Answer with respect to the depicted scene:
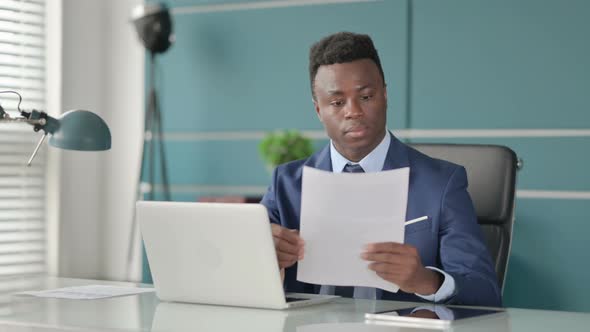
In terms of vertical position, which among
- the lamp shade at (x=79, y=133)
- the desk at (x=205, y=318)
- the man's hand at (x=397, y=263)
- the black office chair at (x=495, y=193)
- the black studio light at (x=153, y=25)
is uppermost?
the black studio light at (x=153, y=25)

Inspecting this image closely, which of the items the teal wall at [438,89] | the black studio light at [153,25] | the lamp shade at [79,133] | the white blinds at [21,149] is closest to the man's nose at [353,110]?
the lamp shade at [79,133]

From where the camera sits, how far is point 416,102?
4.02 meters

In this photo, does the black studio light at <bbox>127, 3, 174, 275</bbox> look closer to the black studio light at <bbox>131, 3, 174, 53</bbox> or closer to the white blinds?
the black studio light at <bbox>131, 3, 174, 53</bbox>

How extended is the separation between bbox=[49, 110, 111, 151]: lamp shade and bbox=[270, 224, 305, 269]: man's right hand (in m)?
0.43

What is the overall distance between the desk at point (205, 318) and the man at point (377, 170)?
0.18m

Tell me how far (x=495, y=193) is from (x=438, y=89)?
64.7 inches

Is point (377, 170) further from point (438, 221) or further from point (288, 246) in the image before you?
point (288, 246)

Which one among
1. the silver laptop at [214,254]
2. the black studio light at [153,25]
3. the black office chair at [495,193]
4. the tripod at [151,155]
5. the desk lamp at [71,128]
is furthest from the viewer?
the tripod at [151,155]

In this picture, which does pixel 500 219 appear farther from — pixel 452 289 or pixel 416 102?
pixel 416 102

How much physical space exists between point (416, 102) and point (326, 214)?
7.30 ft

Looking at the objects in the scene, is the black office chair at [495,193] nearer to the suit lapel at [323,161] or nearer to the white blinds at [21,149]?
the suit lapel at [323,161]

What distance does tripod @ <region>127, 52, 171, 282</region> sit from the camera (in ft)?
14.9

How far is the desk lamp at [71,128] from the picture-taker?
1985 millimetres

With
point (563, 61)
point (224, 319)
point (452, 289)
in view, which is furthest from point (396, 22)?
point (224, 319)
